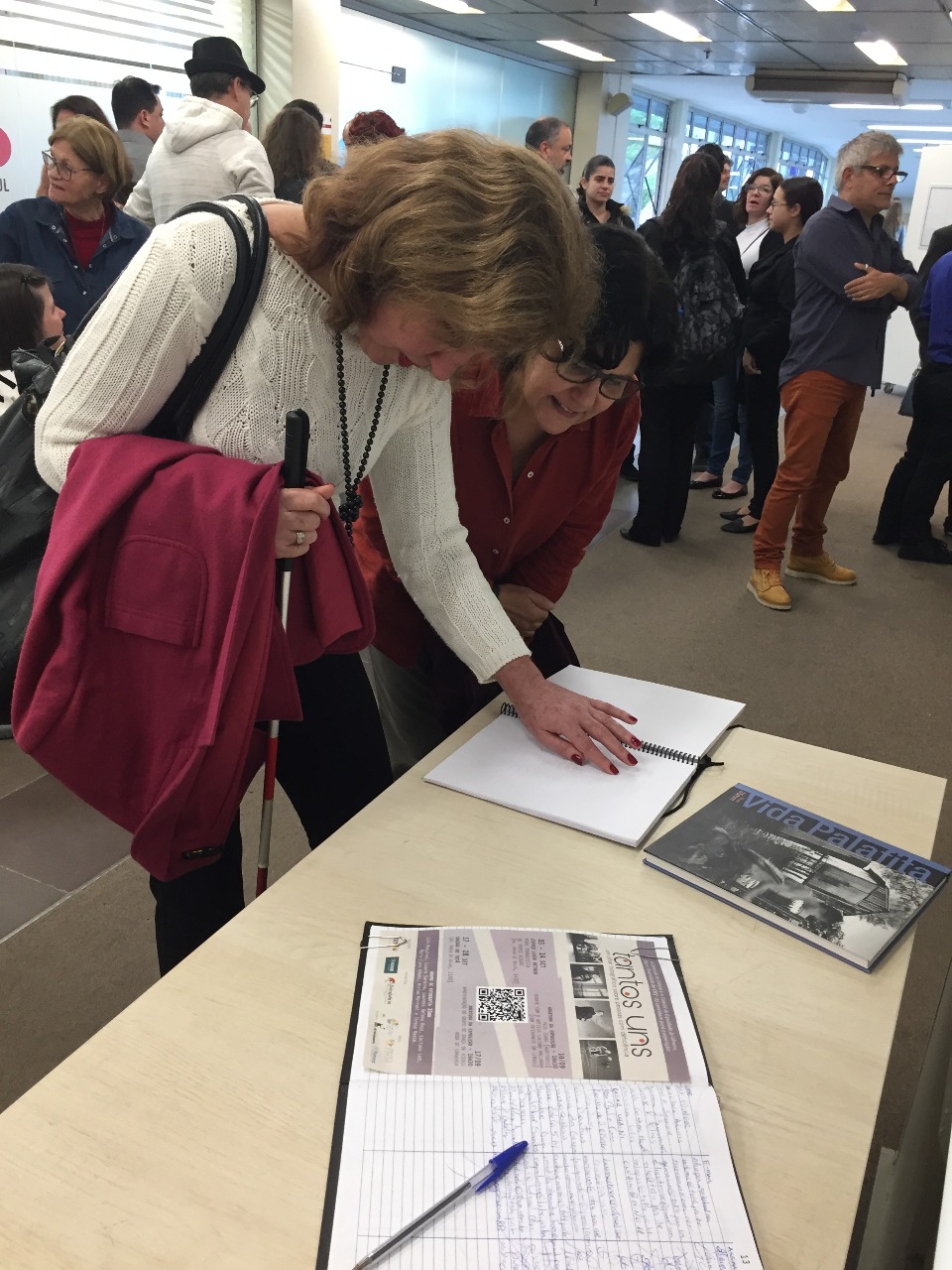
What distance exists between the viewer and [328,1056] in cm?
80

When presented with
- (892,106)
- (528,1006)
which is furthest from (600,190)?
(892,106)

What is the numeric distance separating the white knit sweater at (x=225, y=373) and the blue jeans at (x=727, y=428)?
421 cm

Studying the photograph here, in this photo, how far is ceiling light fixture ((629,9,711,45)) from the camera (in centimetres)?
763

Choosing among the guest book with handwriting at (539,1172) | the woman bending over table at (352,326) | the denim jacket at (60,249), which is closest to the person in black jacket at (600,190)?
the denim jacket at (60,249)

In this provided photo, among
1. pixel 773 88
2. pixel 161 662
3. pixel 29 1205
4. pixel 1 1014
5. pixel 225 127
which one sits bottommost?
pixel 1 1014

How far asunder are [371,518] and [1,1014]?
115 cm

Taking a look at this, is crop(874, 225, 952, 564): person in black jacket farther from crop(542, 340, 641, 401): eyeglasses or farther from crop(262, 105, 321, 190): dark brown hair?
crop(542, 340, 641, 401): eyeglasses

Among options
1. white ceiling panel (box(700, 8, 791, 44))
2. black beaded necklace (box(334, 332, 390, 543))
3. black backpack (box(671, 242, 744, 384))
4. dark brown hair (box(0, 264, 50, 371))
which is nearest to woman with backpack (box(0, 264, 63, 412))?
dark brown hair (box(0, 264, 50, 371))

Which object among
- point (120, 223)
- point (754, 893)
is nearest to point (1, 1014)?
point (754, 893)

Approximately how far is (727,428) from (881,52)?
5015 mm

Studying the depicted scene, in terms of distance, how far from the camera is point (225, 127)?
3.12m

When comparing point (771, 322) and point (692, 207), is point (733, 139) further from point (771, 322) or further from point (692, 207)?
point (692, 207)

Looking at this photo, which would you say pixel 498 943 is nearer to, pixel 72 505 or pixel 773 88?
pixel 72 505

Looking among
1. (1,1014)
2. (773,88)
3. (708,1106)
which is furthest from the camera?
(773,88)
